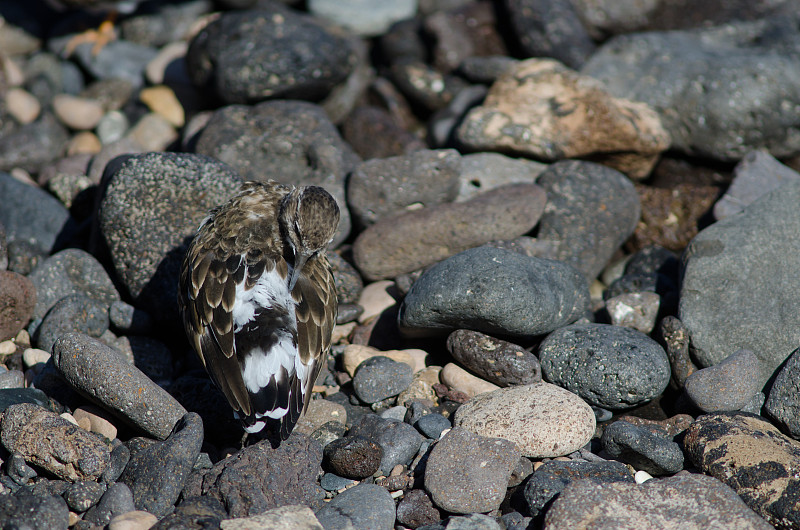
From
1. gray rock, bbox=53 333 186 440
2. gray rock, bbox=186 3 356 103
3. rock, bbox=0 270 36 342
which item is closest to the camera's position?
gray rock, bbox=53 333 186 440

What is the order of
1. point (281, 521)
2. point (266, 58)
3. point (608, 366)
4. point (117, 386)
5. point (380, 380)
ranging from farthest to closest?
point (266, 58)
point (380, 380)
point (608, 366)
point (117, 386)
point (281, 521)


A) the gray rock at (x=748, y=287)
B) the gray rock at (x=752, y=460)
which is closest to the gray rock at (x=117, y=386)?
the gray rock at (x=752, y=460)

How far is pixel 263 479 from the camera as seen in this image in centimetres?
448

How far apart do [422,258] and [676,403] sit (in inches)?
105

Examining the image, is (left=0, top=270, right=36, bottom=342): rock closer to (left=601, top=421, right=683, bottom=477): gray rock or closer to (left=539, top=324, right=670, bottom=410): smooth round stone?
(left=539, top=324, right=670, bottom=410): smooth round stone

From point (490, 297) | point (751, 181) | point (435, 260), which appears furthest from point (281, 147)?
point (751, 181)

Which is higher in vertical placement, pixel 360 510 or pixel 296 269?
pixel 296 269

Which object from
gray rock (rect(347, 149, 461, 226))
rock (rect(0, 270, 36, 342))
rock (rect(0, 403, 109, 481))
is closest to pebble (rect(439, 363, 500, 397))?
gray rock (rect(347, 149, 461, 226))

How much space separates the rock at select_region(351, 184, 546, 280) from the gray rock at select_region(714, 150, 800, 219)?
2.14 m

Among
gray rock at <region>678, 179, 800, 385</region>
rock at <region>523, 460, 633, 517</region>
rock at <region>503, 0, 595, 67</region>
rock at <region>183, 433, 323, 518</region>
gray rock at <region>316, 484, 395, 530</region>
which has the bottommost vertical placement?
gray rock at <region>316, 484, 395, 530</region>

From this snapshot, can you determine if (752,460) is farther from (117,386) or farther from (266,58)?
(266,58)

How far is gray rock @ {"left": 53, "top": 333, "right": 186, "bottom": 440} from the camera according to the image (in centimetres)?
479

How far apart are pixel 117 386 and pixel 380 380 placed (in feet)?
6.58

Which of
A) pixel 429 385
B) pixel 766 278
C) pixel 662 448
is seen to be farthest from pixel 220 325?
pixel 766 278
